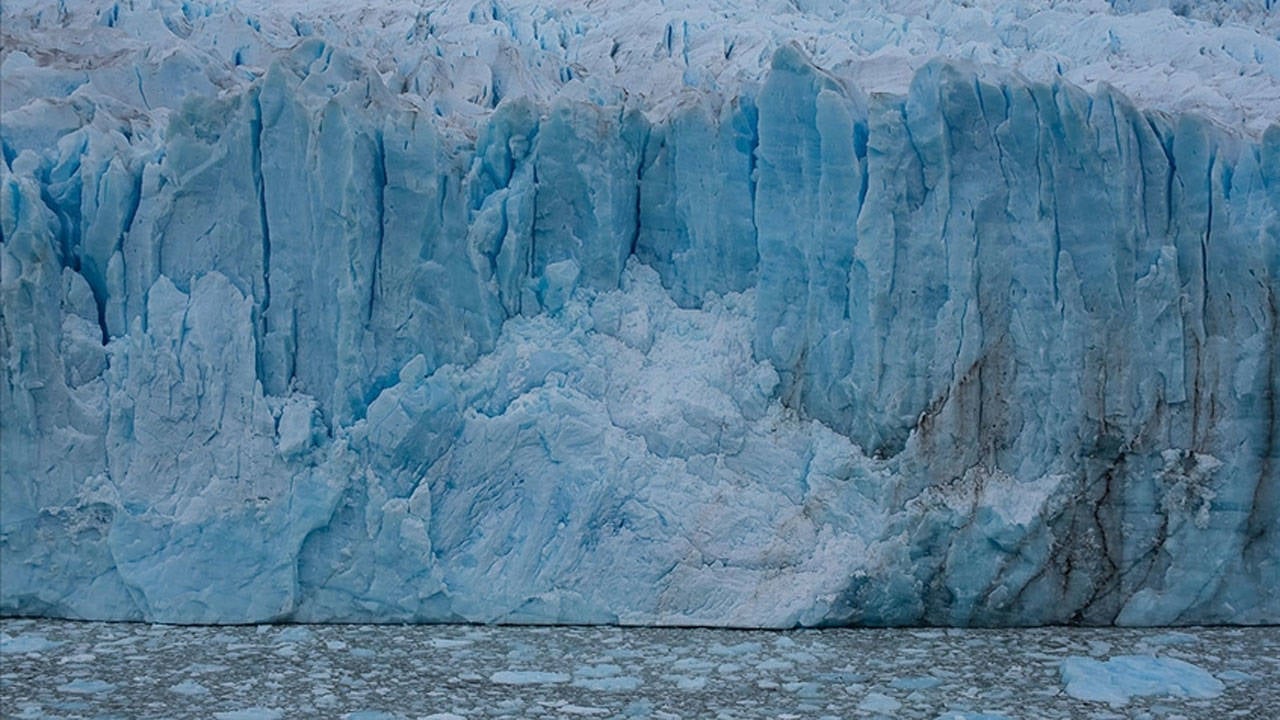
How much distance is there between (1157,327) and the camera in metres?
4.68

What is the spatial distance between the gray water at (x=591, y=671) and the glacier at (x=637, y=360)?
148 millimetres

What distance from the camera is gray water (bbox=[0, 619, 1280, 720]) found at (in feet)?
12.4

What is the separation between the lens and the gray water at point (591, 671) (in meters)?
3.78

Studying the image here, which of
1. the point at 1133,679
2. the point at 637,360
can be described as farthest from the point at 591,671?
the point at 1133,679

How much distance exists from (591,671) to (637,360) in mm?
1208

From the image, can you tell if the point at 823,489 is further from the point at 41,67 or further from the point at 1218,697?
the point at 41,67

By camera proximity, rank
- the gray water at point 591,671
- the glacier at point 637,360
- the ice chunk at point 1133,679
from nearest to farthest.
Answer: the gray water at point 591,671 → the ice chunk at point 1133,679 → the glacier at point 637,360

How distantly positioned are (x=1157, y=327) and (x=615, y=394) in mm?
1965

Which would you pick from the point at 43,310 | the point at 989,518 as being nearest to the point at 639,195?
the point at 989,518

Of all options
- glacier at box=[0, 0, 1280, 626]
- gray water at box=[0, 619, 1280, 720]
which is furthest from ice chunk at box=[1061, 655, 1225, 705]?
glacier at box=[0, 0, 1280, 626]

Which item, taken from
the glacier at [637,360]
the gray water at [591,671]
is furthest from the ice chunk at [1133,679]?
the glacier at [637,360]

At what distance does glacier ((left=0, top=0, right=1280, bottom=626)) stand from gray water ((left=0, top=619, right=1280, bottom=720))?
0.48 ft

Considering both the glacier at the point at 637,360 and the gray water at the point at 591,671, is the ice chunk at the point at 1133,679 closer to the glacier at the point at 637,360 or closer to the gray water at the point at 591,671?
the gray water at the point at 591,671

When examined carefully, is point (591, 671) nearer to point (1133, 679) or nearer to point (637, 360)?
point (637, 360)
